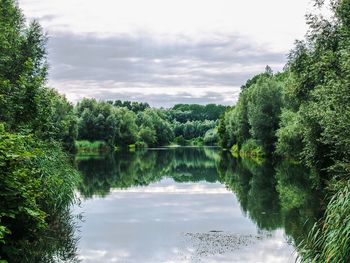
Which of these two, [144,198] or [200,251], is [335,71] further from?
[144,198]

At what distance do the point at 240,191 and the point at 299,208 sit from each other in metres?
7.96

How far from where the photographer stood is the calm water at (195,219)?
47.8 ft

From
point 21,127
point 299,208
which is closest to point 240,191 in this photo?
point 299,208

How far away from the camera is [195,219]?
65.9 ft

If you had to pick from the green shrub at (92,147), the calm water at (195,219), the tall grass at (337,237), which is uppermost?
the tall grass at (337,237)

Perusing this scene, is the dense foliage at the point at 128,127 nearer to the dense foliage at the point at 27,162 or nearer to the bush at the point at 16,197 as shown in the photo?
the dense foliage at the point at 27,162

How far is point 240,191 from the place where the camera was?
95.5 ft

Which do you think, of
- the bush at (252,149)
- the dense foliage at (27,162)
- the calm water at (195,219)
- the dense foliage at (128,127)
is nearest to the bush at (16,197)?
the dense foliage at (27,162)

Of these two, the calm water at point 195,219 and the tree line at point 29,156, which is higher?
the tree line at point 29,156

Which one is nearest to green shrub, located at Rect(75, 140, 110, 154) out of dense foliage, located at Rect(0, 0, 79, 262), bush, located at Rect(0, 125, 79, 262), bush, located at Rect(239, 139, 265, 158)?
bush, located at Rect(239, 139, 265, 158)

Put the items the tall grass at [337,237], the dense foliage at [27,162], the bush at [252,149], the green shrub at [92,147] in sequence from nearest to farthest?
the tall grass at [337,237] → the dense foliage at [27,162] → the bush at [252,149] → the green shrub at [92,147]

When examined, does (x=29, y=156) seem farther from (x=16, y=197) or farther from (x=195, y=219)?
(x=195, y=219)

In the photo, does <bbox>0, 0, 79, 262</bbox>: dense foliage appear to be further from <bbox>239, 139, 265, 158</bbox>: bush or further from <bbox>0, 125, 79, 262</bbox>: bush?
<bbox>239, 139, 265, 158</bbox>: bush

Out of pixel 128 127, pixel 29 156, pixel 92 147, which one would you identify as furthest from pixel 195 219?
pixel 128 127
